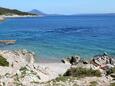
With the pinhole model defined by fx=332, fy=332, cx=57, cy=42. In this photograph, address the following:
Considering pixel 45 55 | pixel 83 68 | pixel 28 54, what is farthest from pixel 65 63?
pixel 83 68

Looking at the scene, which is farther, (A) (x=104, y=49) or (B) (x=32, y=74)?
(A) (x=104, y=49)

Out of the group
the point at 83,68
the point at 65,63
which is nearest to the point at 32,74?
the point at 83,68

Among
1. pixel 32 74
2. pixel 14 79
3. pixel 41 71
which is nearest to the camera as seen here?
pixel 14 79

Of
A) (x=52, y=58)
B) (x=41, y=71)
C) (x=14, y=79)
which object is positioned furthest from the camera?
(x=52, y=58)

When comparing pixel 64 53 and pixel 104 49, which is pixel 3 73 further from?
pixel 104 49

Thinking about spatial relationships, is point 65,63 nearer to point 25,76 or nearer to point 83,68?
point 83,68

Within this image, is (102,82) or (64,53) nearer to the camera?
(102,82)

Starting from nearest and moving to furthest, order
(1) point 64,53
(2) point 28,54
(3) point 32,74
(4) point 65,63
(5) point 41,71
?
(3) point 32,74
(5) point 41,71
(4) point 65,63
(2) point 28,54
(1) point 64,53

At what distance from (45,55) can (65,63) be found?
880 cm

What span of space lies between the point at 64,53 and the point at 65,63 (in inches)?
417

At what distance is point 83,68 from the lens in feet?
72.0

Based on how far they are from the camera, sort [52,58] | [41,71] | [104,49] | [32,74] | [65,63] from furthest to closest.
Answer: [104,49] → [52,58] → [65,63] → [41,71] → [32,74]

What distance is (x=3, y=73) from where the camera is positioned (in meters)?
21.1

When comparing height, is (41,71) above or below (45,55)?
above
